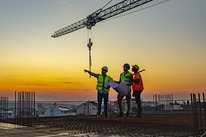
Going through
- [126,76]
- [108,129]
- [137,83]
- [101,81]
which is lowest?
[108,129]

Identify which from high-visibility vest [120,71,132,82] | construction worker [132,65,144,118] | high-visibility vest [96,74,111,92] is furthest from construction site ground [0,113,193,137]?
high-visibility vest [120,71,132,82]

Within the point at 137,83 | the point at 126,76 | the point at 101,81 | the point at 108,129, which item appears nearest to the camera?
the point at 108,129

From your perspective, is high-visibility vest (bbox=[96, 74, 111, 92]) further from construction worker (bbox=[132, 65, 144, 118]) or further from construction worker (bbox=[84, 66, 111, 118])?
construction worker (bbox=[132, 65, 144, 118])

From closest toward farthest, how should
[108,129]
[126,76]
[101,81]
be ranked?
[108,129]
[126,76]
[101,81]

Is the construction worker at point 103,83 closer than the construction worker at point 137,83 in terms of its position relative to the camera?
No

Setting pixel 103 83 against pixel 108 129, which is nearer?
pixel 108 129

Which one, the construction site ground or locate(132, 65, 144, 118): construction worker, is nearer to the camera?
the construction site ground

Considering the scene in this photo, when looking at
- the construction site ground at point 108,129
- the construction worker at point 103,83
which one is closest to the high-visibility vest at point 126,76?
the construction worker at point 103,83

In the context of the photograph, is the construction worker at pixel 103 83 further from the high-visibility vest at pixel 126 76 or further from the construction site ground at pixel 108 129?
the construction site ground at pixel 108 129

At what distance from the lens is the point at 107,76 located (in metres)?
12.5

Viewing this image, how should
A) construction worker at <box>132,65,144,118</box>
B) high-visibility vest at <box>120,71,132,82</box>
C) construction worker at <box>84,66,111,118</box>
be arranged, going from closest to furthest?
construction worker at <box>132,65,144,118</box>
high-visibility vest at <box>120,71,132,82</box>
construction worker at <box>84,66,111,118</box>

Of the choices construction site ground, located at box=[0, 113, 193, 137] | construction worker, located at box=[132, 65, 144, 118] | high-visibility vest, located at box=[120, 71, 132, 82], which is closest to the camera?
construction site ground, located at box=[0, 113, 193, 137]

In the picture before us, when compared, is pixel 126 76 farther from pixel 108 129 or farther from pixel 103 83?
pixel 108 129

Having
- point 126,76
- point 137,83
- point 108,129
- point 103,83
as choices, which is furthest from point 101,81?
point 108,129
